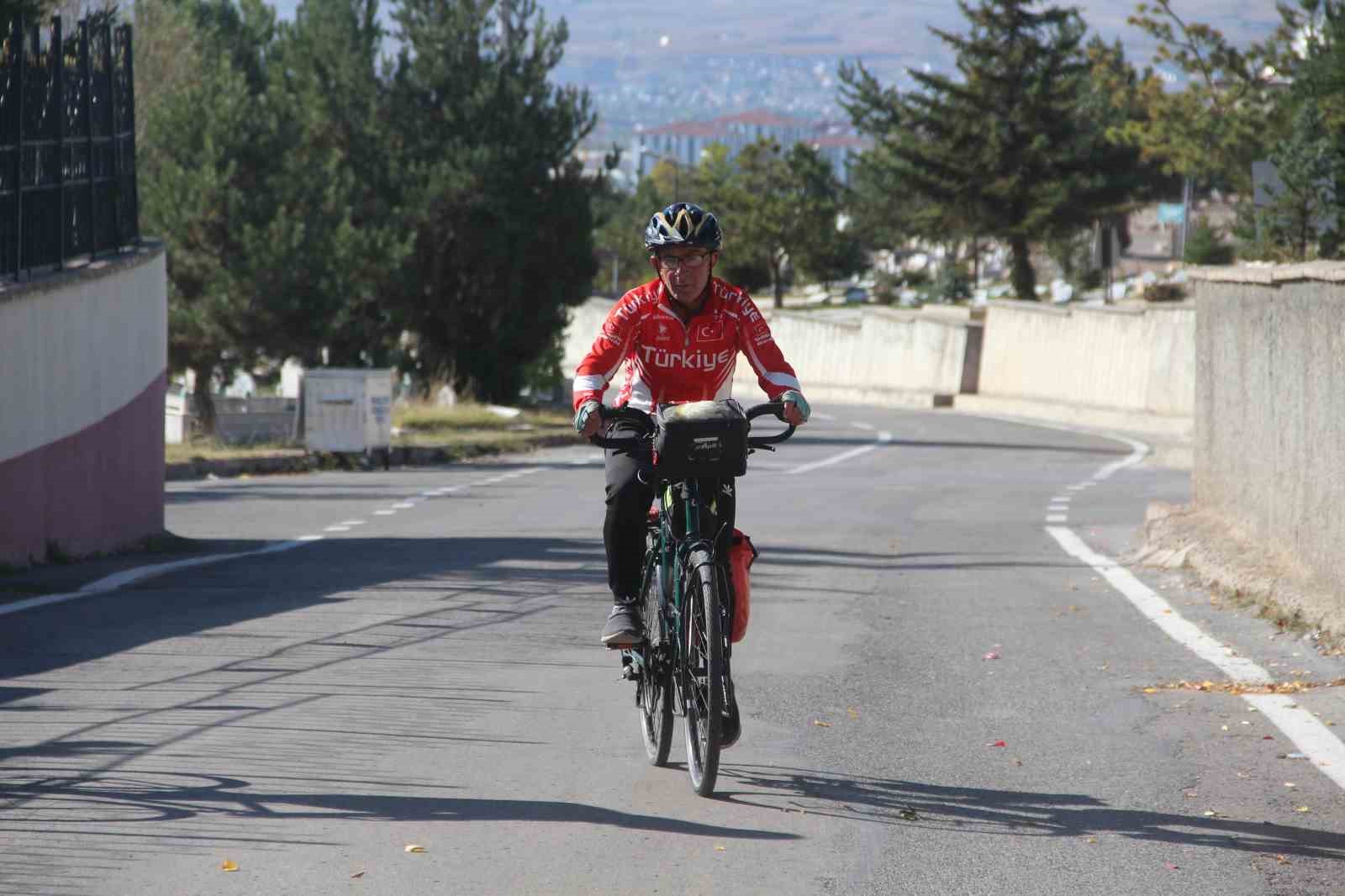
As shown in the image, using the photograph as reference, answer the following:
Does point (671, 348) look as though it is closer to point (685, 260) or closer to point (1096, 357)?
point (685, 260)

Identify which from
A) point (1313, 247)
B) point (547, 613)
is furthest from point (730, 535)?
point (1313, 247)

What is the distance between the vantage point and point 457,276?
38.9 metres

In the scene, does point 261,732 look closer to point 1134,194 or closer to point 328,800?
point 328,800

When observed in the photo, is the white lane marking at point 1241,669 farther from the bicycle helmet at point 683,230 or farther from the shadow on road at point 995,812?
the bicycle helmet at point 683,230

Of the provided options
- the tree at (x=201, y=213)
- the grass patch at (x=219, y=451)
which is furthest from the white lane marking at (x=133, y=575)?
the tree at (x=201, y=213)

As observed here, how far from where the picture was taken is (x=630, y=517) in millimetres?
6836

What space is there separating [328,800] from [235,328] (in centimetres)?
2442

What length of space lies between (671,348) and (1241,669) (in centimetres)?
373

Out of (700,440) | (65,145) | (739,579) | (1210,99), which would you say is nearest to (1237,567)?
(739,579)

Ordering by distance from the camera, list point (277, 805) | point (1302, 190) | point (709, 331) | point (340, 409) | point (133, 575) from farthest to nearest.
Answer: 1. point (1302, 190)
2. point (340, 409)
3. point (133, 575)
4. point (709, 331)
5. point (277, 805)

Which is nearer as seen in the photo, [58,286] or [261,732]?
[261,732]

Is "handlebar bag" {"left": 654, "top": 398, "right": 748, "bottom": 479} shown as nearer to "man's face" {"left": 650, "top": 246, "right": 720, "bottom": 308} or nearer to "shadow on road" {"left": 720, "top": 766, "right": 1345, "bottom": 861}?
"man's face" {"left": 650, "top": 246, "right": 720, "bottom": 308}

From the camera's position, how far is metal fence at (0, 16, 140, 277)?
1309 centimetres

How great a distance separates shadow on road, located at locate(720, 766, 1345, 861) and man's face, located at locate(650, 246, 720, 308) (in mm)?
1631
